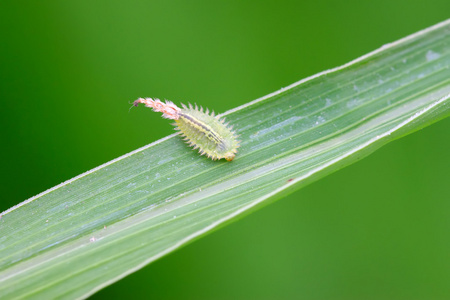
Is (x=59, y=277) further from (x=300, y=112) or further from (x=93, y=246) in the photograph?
(x=300, y=112)

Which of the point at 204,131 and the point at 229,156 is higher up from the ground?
the point at 204,131

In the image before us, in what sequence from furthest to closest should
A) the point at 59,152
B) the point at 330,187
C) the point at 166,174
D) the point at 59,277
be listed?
1. the point at 330,187
2. the point at 59,152
3. the point at 166,174
4. the point at 59,277

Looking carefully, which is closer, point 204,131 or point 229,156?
point 229,156

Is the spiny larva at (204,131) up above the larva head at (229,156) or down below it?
above

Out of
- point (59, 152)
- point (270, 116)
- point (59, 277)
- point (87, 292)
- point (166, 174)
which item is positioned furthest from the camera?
point (59, 152)

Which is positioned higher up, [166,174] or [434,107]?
[166,174]

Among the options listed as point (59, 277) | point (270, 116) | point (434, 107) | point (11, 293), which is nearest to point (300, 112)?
point (270, 116)

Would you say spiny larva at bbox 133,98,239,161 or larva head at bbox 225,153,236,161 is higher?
spiny larva at bbox 133,98,239,161

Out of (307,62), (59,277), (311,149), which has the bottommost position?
(59,277)
